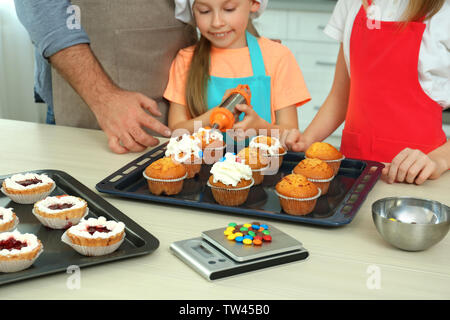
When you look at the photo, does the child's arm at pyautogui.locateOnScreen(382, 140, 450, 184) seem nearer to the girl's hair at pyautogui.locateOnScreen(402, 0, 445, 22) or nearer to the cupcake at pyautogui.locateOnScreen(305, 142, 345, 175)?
the cupcake at pyautogui.locateOnScreen(305, 142, 345, 175)

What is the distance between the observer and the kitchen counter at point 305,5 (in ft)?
11.7

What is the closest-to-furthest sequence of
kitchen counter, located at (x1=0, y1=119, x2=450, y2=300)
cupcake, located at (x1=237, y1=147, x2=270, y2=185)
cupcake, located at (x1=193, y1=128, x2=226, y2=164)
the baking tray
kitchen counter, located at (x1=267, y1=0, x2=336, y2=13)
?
kitchen counter, located at (x1=0, y1=119, x2=450, y2=300) < the baking tray < cupcake, located at (x1=237, y1=147, x2=270, y2=185) < cupcake, located at (x1=193, y1=128, x2=226, y2=164) < kitchen counter, located at (x1=267, y1=0, x2=336, y2=13)

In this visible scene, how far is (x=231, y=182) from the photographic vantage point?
1.18 meters

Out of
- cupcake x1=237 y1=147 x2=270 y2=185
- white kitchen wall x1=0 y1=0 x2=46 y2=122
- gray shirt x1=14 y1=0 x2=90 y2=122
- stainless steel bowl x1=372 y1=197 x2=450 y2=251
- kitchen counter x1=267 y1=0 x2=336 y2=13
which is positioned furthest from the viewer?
kitchen counter x1=267 y1=0 x2=336 y2=13

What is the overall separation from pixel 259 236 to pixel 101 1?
4.04ft

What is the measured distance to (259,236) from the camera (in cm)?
97

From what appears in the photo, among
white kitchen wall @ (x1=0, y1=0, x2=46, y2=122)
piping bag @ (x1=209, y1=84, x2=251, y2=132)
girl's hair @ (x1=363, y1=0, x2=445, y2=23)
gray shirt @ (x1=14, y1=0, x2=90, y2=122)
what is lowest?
white kitchen wall @ (x1=0, y1=0, x2=46, y2=122)

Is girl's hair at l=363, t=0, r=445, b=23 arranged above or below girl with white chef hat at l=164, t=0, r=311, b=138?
above

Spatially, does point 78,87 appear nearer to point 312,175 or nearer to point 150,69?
point 150,69

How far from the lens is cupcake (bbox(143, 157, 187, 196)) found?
1.23 m

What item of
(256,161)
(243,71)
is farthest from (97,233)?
(243,71)

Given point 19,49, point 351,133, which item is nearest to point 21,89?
point 19,49

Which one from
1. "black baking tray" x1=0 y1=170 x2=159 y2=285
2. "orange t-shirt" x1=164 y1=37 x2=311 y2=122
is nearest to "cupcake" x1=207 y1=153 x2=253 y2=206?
"black baking tray" x1=0 y1=170 x2=159 y2=285

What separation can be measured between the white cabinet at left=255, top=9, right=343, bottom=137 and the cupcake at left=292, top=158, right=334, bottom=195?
247cm
